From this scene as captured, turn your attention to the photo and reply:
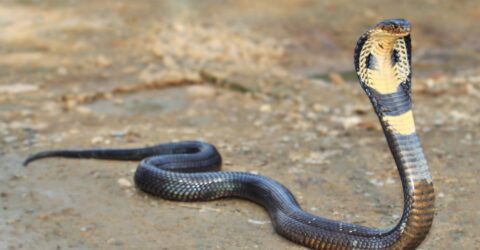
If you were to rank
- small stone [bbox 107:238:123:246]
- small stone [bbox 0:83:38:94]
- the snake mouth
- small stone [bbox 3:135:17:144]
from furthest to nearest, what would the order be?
small stone [bbox 0:83:38:94] < small stone [bbox 3:135:17:144] < small stone [bbox 107:238:123:246] < the snake mouth

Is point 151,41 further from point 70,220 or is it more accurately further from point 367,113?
point 70,220

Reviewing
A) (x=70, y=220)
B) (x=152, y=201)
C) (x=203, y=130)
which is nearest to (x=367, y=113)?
(x=203, y=130)

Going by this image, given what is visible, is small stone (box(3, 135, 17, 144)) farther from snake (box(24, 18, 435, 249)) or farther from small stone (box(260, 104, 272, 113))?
small stone (box(260, 104, 272, 113))

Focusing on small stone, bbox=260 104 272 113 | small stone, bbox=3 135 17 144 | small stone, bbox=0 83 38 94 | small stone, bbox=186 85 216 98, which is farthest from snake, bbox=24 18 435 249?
small stone, bbox=0 83 38 94

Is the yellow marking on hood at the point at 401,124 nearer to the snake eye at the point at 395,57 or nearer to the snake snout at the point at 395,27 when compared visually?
the snake eye at the point at 395,57

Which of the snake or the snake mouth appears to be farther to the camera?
the snake

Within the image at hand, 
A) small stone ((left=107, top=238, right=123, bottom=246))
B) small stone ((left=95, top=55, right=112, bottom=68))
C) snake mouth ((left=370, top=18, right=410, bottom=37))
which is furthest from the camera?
small stone ((left=95, top=55, right=112, bottom=68))

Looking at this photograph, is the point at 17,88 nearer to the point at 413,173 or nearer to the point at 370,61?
the point at 370,61

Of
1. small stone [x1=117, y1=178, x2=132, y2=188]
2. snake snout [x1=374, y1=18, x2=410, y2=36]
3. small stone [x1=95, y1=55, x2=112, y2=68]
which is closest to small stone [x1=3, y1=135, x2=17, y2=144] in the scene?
small stone [x1=117, y1=178, x2=132, y2=188]

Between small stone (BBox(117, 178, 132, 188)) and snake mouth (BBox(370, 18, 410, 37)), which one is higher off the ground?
snake mouth (BBox(370, 18, 410, 37))

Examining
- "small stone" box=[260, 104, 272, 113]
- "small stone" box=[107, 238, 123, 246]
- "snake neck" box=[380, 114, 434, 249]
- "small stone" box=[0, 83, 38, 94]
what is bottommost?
"small stone" box=[260, 104, 272, 113]
